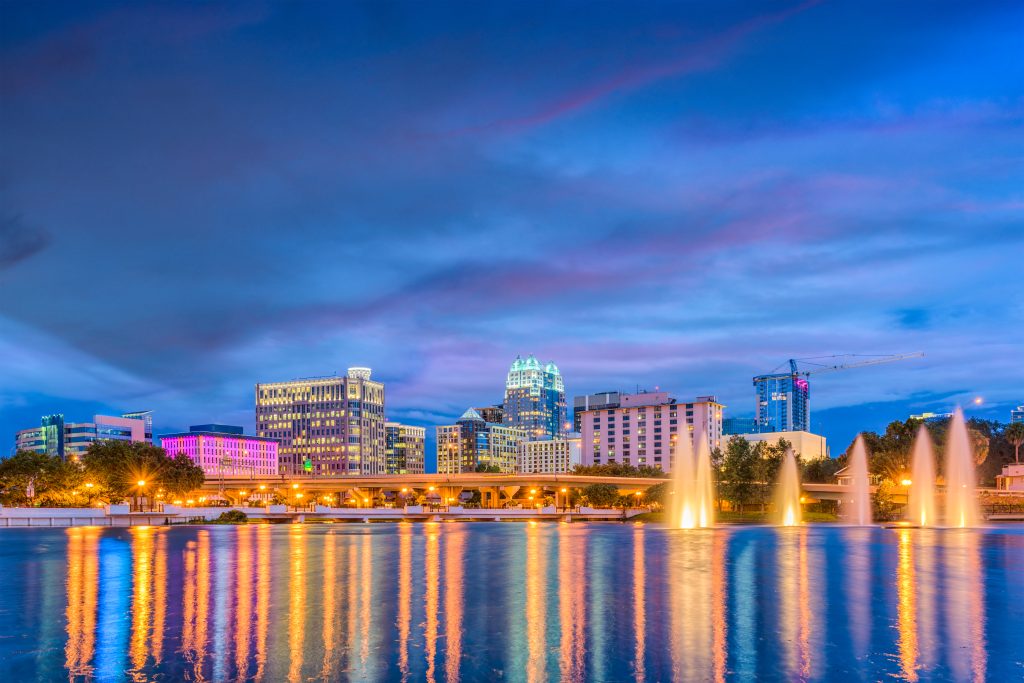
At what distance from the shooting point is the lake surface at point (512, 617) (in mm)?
24547

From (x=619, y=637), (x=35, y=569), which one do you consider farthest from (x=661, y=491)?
(x=619, y=637)

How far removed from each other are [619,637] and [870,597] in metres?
16.1

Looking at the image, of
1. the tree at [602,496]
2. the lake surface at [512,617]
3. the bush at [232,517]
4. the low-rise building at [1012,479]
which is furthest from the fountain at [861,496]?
the bush at [232,517]

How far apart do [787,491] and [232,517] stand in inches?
3637

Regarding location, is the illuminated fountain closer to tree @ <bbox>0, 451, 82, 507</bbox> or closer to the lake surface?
the lake surface

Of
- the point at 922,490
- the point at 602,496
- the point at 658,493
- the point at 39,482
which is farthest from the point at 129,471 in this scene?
the point at 922,490

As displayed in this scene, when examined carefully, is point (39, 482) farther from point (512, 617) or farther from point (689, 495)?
point (512, 617)

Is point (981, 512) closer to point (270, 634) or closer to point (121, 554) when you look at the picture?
point (121, 554)

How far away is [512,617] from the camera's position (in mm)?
33281

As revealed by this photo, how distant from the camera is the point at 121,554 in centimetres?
6519

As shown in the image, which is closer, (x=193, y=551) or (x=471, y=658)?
(x=471, y=658)

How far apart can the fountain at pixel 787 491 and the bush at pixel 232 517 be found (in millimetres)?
83955

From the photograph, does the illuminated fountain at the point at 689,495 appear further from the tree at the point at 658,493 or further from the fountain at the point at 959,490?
the fountain at the point at 959,490

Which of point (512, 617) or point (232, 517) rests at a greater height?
point (512, 617)
